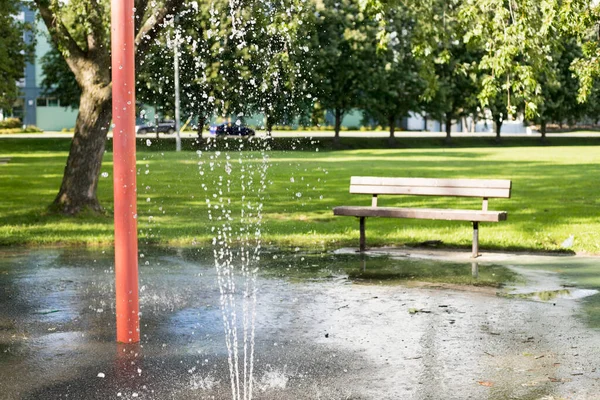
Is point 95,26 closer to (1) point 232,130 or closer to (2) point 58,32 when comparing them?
(2) point 58,32

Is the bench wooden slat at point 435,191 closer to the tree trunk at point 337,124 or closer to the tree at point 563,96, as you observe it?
the tree trunk at point 337,124

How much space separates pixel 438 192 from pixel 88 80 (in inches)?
277

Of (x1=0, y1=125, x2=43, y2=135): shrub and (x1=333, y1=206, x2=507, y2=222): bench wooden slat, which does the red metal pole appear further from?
(x1=0, y1=125, x2=43, y2=135): shrub

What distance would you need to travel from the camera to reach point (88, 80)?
Result: 53.6 feet

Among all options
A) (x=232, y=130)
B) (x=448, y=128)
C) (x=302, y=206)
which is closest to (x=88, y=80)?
(x=302, y=206)

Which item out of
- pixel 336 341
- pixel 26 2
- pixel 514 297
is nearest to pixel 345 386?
pixel 336 341

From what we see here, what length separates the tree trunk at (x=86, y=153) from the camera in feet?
53.0

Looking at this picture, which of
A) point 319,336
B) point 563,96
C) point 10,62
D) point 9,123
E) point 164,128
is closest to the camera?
point 319,336

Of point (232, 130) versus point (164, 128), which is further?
point (164, 128)

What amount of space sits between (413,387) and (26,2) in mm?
13147

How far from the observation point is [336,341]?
7.05 meters

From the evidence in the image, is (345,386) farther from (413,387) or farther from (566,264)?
(566,264)

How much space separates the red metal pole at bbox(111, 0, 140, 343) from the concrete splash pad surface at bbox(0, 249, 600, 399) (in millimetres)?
502

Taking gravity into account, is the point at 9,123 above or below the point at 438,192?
above
